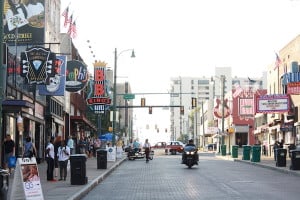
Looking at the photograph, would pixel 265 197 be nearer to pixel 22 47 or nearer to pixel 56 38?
pixel 22 47

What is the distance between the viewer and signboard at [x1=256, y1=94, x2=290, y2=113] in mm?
53769

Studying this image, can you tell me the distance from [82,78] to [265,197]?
23204 millimetres

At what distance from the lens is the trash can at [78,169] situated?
21.3 metres

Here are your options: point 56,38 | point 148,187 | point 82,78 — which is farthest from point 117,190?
point 56,38

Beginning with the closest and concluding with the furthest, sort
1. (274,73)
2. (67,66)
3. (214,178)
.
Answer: (214,178) < (67,66) < (274,73)

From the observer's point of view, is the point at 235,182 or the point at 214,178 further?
the point at 214,178

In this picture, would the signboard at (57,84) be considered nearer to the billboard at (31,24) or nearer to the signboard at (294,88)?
the billboard at (31,24)

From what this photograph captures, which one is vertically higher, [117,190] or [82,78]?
[82,78]

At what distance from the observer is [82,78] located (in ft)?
129

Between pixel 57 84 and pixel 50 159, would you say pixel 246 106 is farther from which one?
pixel 50 159

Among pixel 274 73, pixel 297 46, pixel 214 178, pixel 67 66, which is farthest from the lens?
pixel 274 73

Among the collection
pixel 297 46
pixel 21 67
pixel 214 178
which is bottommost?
pixel 214 178

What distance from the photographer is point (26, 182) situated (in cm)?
1362

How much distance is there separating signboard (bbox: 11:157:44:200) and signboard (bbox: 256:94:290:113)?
4195cm
